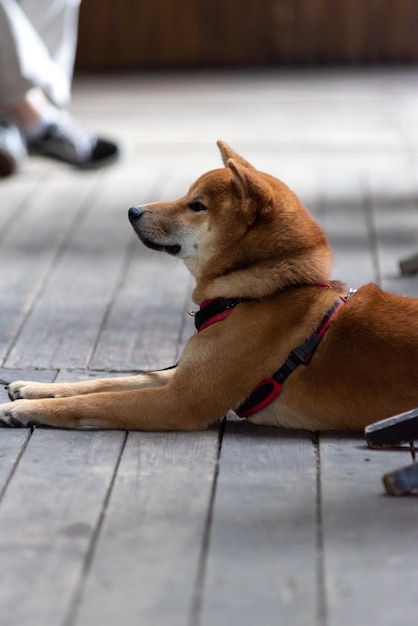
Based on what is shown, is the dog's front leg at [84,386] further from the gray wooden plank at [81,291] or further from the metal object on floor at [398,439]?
the metal object on floor at [398,439]

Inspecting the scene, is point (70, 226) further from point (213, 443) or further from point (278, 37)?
point (278, 37)

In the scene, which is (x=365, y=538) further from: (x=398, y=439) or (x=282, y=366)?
(x=282, y=366)

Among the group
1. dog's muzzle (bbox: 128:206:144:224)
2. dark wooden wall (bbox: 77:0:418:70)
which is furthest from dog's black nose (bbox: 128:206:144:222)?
dark wooden wall (bbox: 77:0:418:70)

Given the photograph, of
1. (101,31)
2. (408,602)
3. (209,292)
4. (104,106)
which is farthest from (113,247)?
(101,31)

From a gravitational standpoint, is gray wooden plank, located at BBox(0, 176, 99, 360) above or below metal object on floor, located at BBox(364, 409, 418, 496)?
below

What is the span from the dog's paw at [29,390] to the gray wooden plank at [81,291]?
271 mm

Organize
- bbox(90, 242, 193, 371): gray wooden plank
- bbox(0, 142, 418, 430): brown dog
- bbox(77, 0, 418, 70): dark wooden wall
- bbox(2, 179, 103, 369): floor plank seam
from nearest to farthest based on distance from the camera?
bbox(0, 142, 418, 430): brown dog < bbox(90, 242, 193, 371): gray wooden plank < bbox(2, 179, 103, 369): floor plank seam < bbox(77, 0, 418, 70): dark wooden wall

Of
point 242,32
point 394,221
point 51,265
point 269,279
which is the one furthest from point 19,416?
point 242,32

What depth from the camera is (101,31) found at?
24.2 feet

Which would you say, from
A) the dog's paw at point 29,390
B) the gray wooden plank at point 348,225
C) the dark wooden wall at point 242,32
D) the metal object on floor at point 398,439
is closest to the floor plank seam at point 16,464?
the dog's paw at point 29,390

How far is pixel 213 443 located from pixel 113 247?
169 cm

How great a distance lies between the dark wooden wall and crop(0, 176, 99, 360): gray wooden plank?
2964 mm

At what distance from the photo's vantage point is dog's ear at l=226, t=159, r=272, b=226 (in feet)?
7.50

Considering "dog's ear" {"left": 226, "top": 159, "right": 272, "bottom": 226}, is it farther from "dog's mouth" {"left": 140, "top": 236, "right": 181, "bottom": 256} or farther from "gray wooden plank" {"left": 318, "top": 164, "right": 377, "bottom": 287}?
"gray wooden plank" {"left": 318, "top": 164, "right": 377, "bottom": 287}
